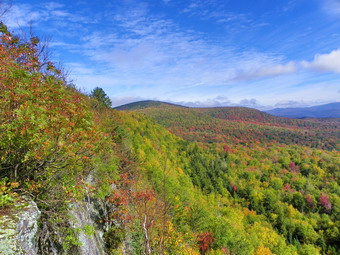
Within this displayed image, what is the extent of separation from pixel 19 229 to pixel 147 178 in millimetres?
25110

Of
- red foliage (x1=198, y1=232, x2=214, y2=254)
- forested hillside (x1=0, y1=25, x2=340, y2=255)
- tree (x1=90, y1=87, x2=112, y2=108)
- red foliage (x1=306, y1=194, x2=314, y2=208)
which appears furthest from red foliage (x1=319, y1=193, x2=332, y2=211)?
tree (x1=90, y1=87, x2=112, y2=108)

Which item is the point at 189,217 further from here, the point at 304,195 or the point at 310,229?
the point at 304,195

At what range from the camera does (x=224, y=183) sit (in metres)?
83.1

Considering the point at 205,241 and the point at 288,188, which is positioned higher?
the point at 205,241

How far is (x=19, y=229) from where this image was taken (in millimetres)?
4180

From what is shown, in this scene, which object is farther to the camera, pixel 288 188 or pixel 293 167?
pixel 293 167

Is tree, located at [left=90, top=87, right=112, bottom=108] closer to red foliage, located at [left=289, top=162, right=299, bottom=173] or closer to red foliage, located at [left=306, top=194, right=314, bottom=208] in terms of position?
red foliage, located at [left=306, top=194, right=314, bottom=208]

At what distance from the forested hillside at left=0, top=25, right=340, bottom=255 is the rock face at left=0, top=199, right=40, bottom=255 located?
7.8 inches

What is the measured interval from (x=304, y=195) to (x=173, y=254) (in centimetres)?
9042

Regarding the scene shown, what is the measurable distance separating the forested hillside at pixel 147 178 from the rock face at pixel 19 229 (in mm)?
199

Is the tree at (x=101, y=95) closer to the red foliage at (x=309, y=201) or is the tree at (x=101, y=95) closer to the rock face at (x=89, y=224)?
the rock face at (x=89, y=224)

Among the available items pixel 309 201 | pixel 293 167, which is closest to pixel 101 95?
pixel 309 201

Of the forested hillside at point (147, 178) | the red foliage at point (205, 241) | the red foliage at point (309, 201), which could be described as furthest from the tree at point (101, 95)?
the red foliage at point (309, 201)

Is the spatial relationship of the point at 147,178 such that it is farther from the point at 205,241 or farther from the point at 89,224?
the point at 89,224
